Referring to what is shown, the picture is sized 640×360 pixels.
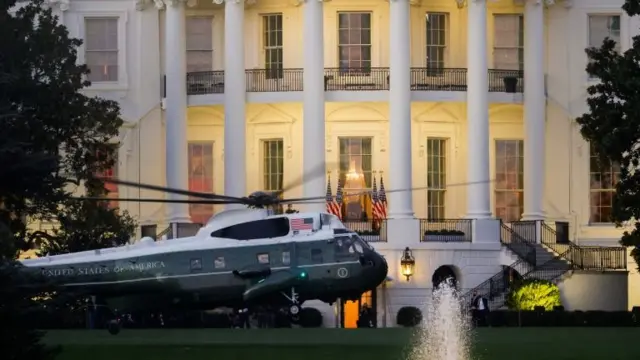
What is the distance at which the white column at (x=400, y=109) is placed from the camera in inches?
3034

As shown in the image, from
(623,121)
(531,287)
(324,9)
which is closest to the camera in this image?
(623,121)

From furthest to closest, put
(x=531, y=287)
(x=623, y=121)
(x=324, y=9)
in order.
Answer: (x=324, y=9) → (x=531, y=287) → (x=623, y=121)

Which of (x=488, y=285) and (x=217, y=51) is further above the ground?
(x=217, y=51)

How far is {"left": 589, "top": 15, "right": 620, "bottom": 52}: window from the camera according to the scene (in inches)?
3164

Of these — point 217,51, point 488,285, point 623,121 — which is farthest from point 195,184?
point 623,121

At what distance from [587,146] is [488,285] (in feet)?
25.3

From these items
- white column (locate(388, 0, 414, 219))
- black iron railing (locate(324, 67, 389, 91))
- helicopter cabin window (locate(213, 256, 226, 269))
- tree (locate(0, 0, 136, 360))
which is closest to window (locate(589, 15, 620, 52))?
white column (locate(388, 0, 414, 219))

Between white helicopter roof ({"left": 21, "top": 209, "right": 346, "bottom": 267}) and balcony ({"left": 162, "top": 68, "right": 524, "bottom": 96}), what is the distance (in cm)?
2470

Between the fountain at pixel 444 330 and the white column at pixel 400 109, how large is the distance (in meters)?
3.19

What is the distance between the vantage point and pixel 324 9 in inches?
3137

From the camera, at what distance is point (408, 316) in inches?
2886

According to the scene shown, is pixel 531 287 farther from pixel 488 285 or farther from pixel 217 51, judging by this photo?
pixel 217 51

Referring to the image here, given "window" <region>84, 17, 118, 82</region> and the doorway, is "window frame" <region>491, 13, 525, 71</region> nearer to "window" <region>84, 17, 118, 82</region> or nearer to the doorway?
the doorway

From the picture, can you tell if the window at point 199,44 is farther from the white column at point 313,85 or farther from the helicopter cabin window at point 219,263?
the helicopter cabin window at point 219,263
